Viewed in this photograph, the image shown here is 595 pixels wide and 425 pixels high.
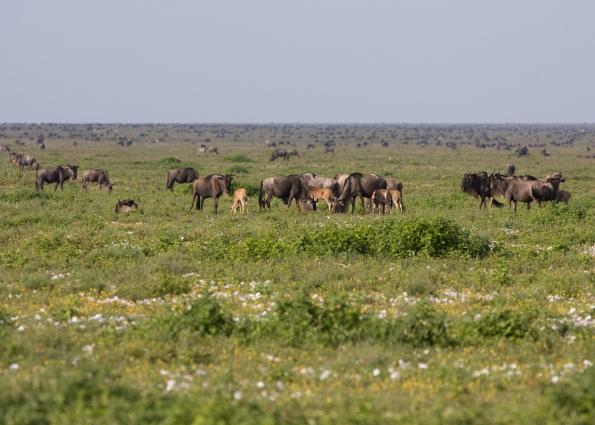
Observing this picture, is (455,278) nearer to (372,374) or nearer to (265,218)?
(372,374)

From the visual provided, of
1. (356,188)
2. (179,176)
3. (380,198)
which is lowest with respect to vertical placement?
(179,176)

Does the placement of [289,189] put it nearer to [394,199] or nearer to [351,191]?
[351,191]

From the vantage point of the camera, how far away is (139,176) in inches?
1730

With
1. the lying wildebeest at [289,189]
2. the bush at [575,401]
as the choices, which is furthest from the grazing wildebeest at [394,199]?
the bush at [575,401]

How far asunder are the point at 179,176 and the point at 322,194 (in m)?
10.2

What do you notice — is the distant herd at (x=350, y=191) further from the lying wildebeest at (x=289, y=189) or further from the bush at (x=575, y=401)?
the bush at (x=575, y=401)

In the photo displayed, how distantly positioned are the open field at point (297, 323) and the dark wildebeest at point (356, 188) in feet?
20.1

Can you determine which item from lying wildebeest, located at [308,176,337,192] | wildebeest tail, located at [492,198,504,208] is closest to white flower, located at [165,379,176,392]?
lying wildebeest, located at [308,176,337,192]

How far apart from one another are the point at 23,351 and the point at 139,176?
3511 cm

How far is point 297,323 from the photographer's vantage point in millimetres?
10273

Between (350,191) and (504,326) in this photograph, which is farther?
(350,191)

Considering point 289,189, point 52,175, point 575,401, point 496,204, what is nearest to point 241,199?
point 289,189

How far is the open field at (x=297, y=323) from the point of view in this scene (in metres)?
7.35

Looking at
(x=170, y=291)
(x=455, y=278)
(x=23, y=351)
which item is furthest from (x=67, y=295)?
(x=455, y=278)
